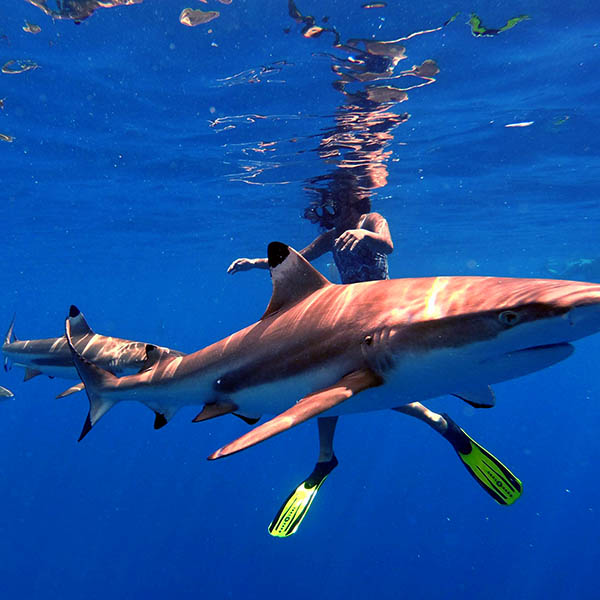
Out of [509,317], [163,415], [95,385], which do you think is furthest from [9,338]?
[509,317]

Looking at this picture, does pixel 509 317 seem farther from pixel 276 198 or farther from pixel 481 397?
pixel 276 198

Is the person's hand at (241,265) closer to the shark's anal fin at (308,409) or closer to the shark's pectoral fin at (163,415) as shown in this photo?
the shark's pectoral fin at (163,415)

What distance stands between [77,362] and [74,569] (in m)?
21.7

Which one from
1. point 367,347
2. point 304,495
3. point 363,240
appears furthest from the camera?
point 304,495

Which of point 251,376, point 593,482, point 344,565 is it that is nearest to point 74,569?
point 344,565

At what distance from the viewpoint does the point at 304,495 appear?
6.24 meters

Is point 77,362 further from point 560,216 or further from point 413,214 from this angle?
point 560,216

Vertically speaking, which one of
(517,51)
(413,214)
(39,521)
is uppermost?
(517,51)

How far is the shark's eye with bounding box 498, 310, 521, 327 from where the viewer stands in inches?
86.4

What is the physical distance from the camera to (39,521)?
77.6 ft

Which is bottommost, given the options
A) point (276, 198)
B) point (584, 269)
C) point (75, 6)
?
point (584, 269)

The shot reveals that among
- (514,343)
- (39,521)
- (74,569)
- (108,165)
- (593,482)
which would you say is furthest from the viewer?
(593,482)

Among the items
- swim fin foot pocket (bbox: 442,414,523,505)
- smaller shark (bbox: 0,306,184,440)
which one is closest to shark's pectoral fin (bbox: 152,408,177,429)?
smaller shark (bbox: 0,306,184,440)

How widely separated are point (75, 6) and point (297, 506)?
9.38 m
